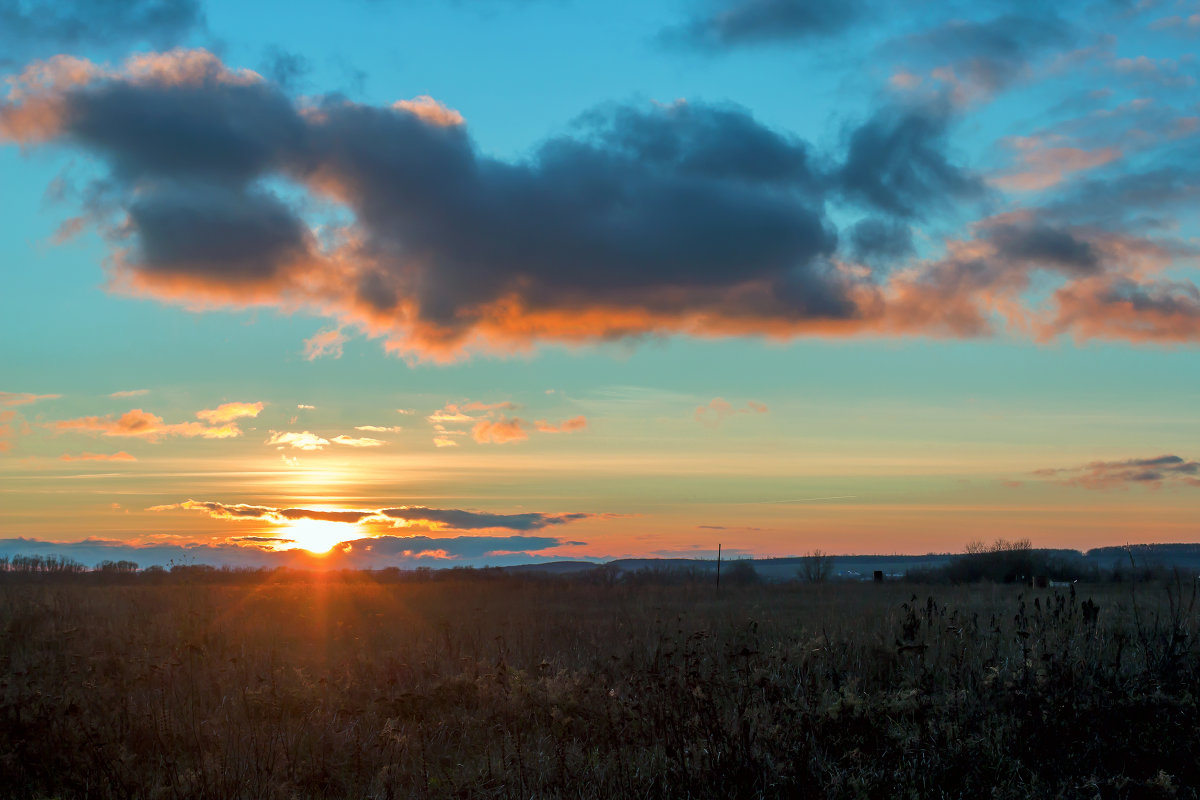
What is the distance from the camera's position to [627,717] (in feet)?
29.5

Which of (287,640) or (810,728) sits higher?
(810,728)

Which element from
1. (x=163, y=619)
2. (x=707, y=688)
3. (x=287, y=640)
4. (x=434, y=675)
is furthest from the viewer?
(x=163, y=619)

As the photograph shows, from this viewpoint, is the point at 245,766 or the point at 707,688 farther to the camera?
the point at 707,688

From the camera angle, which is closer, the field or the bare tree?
the field

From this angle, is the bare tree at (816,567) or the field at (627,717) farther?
the bare tree at (816,567)

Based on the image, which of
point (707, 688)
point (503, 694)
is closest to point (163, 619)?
point (503, 694)

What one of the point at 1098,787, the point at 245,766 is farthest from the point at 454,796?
the point at 1098,787

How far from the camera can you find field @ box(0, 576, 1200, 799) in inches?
280

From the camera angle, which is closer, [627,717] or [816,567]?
[627,717]

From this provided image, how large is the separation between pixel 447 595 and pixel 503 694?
25.5 meters

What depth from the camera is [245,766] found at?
316 inches

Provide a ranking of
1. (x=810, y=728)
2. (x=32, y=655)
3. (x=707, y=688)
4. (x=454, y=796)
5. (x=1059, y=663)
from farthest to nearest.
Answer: (x=32, y=655), (x=707, y=688), (x=1059, y=663), (x=810, y=728), (x=454, y=796)

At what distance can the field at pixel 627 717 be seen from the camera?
7109mm

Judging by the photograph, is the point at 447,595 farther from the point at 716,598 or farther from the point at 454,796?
the point at 454,796
